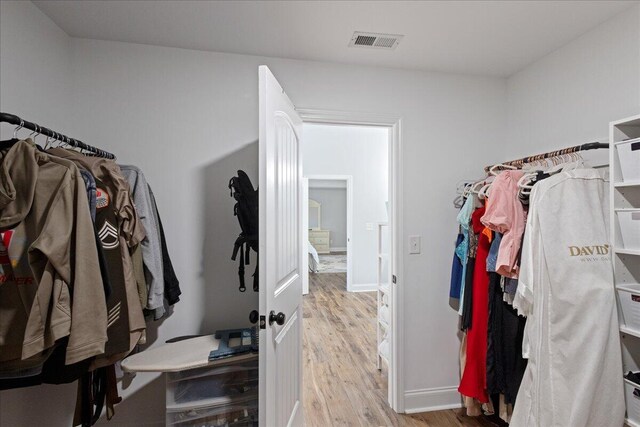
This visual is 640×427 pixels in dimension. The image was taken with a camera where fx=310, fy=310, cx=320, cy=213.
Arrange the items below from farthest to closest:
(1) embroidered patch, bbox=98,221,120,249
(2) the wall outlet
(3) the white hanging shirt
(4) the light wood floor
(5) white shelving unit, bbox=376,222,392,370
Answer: (5) white shelving unit, bbox=376,222,392,370
(2) the wall outlet
(4) the light wood floor
(3) the white hanging shirt
(1) embroidered patch, bbox=98,221,120,249

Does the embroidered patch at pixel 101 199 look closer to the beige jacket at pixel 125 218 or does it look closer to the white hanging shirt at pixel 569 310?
the beige jacket at pixel 125 218

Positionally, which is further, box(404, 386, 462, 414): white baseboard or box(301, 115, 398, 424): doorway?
box(301, 115, 398, 424): doorway

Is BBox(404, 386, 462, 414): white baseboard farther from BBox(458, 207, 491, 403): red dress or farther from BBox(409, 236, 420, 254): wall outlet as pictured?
BBox(409, 236, 420, 254): wall outlet

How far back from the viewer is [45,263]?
1035 millimetres

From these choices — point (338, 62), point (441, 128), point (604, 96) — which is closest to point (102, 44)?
point (338, 62)

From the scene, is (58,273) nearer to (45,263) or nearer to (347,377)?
(45,263)

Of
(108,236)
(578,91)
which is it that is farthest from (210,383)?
(578,91)

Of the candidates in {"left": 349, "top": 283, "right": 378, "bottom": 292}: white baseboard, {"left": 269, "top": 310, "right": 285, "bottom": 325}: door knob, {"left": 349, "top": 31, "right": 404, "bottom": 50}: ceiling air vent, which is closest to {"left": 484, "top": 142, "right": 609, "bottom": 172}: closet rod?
{"left": 349, "top": 31, "right": 404, "bottom": 50}: ceiling air vent

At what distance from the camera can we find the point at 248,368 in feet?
5.37

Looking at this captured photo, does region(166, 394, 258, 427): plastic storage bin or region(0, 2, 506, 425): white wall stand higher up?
region(0, 2, 506, 425): white wall

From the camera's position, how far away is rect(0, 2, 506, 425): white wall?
1854 mm

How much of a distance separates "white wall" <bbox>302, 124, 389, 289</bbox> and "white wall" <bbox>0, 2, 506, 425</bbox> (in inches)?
127

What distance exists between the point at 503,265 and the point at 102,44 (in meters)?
2.61

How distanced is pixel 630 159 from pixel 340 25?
1.49m
